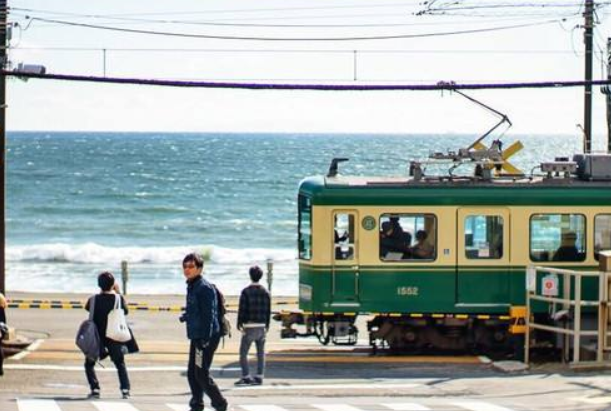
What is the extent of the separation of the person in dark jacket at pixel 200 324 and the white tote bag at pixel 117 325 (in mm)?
2576

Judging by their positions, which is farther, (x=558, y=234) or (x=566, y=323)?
(x=558, y=234)

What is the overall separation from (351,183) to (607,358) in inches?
182

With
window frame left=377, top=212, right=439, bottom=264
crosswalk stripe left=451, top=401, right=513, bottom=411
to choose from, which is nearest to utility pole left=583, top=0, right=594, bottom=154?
window frame left=377, top=212, right=439, bottom=264

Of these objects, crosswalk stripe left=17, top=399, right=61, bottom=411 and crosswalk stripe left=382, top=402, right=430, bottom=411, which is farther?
crosswalk stripe left=382, top=402, right=430, bottom=411

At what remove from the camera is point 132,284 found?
44.1m

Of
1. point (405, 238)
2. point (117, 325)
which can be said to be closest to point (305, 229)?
point (405, 238)

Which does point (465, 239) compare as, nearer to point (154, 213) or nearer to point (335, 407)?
point (335, 407)

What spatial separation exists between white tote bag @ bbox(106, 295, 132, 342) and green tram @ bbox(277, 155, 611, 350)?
5.54 metres

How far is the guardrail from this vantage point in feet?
73.9

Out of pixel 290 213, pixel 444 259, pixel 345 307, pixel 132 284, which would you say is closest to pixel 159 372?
pixel 345 307

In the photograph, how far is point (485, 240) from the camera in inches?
959

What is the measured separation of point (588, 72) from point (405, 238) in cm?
740

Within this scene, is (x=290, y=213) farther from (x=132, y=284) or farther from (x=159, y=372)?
(x=159, y=372)

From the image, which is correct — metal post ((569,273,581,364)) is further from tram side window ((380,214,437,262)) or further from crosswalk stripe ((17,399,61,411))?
crosswalk stripe ((17,399,61,411))
